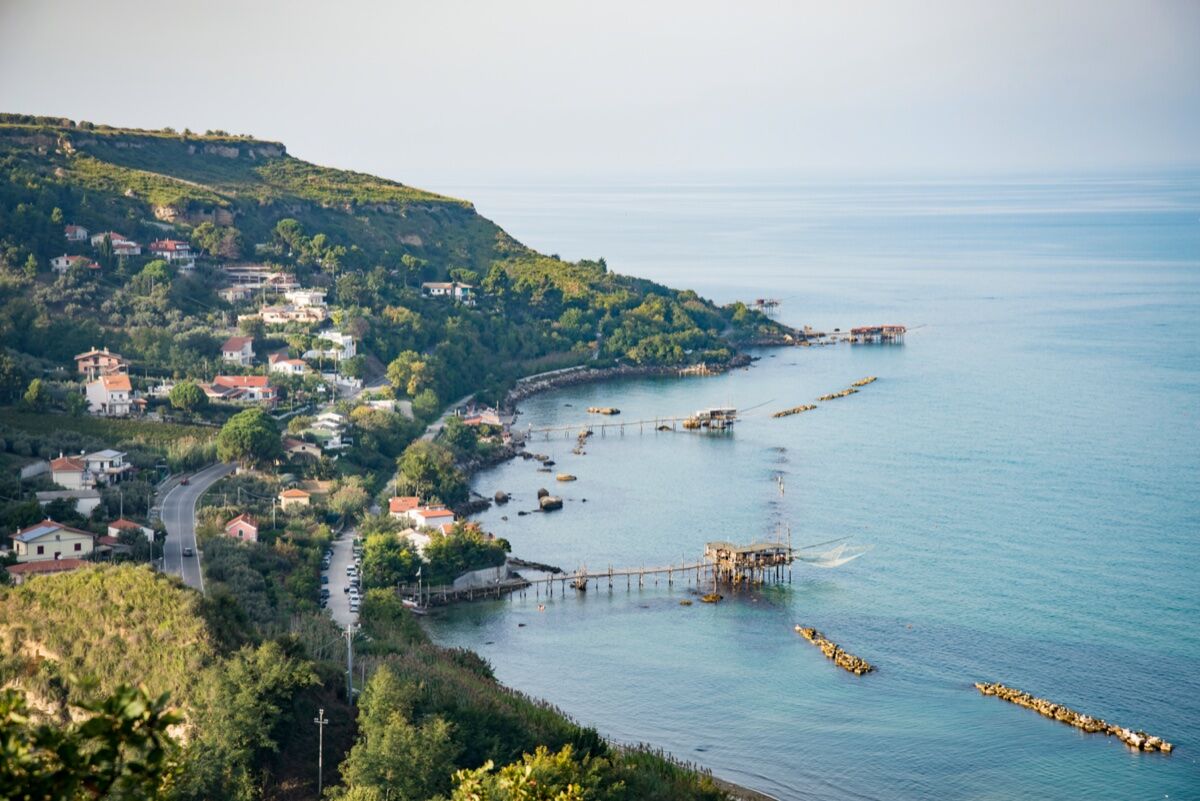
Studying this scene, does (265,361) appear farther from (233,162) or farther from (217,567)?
(233,162)

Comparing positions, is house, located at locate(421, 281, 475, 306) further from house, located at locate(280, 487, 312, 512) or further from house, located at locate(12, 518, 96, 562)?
house, located at locate(12, 518, 96, 562)

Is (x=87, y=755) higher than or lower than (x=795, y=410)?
lower

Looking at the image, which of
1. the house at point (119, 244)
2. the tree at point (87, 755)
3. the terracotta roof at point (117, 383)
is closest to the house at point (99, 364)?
the terracotta roof at point (117, 383)

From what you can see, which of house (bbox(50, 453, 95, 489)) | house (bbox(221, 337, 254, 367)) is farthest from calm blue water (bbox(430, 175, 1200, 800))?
house (bbox(221, 337, 254, 367))

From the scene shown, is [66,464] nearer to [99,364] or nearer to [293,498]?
[293,498]

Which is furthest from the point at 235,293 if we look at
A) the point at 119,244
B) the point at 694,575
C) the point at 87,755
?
the point at 87,755

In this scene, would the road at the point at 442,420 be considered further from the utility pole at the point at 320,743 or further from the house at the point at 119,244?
the utility pole at the point at 320,743
